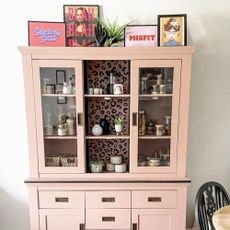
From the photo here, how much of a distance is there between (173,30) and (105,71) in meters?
0.67

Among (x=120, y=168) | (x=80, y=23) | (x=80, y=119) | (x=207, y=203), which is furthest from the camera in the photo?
(x=80, y=23)

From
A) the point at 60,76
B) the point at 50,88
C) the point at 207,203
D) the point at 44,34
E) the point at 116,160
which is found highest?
the point at 44,34

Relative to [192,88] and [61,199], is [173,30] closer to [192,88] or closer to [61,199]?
[192,88]

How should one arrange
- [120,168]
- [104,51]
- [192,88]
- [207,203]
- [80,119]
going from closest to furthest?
[207,203]
[104,51]
[80,119]
[120,168]
[192,88]

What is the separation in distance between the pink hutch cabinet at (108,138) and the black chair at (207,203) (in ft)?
1.03

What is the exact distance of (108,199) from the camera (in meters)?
1.92

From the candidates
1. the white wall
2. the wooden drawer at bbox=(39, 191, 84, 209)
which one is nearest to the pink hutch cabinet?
the wooden drawer at bbox=(39, 191, 84, 209)

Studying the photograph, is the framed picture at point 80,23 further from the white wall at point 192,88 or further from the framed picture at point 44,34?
the framed picture at point 44,34

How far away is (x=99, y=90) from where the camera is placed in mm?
1950

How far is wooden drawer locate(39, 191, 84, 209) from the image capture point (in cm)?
191

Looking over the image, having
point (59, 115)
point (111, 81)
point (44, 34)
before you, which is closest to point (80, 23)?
point (44, 34)

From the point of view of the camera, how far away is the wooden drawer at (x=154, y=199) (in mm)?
1915

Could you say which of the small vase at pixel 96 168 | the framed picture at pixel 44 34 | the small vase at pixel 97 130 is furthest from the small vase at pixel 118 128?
the framed picture at pixel 44 34

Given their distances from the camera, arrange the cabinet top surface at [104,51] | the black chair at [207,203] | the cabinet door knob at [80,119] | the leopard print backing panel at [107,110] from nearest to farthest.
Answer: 1. the black chair at [207,203]
2. the cabinet top surface at [104,51]
3. the cabinet door knob at [80,119]
4. the leopard print backing panel at [107,110]
